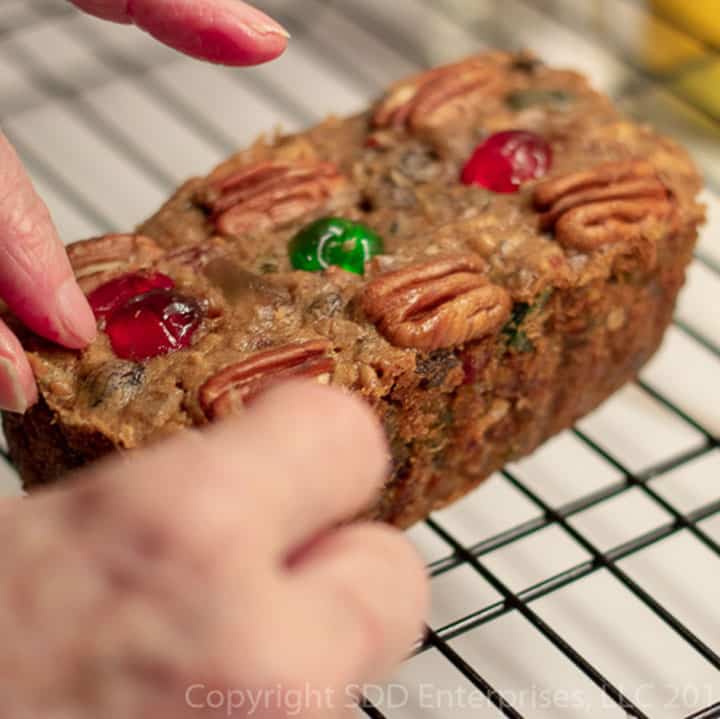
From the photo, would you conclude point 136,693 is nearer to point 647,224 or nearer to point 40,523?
point 40,523

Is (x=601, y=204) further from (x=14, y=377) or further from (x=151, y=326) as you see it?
(x=14, y=377)

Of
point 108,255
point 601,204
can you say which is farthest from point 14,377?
point 601,204

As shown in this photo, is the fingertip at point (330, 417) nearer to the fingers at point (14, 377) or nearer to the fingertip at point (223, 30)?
the fingers at point (14, 377)

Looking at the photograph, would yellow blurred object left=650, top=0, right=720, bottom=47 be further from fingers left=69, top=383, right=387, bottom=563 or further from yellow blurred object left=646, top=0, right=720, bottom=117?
fingers left=69, top=383, right=387, bottom=563

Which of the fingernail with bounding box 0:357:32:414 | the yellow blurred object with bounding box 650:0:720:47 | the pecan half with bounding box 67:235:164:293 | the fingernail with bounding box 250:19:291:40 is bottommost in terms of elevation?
the fingernail with bounding box 0:357:32:414

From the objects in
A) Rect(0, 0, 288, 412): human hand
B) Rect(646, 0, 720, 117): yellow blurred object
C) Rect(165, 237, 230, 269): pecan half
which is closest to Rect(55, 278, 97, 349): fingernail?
Rect(0, 0, 288, 412): human hand

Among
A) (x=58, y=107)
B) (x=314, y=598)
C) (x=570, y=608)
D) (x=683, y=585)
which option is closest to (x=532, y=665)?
(x=570, y=608)
